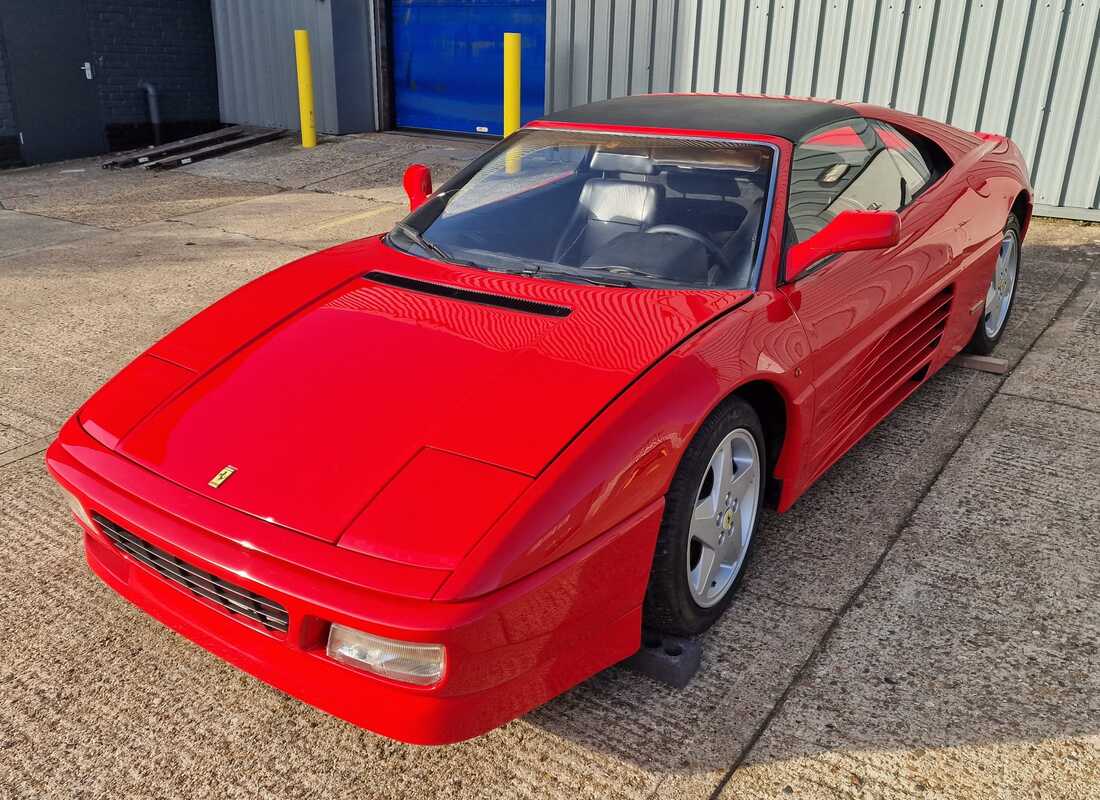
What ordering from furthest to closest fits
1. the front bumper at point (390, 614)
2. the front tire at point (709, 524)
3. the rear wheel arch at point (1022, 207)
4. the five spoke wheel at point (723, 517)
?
1. the rear wheel arch at point (1022, 207)
2. the five spoke wheel at point (723, 517)
3. the front tire at point (709, 524)
4. the front bumper at point (390, 614)

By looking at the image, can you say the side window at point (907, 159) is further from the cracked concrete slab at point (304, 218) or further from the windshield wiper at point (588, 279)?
the cracked concrete slab at point (304, 218)

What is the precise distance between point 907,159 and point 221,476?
2.96m

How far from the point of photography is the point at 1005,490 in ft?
11.1

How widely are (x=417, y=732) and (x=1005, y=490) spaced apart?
7.88 ft

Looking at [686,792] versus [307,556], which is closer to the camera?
[307,556]

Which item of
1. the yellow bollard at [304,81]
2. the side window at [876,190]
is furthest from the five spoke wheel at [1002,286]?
the yellow bollard at [304,81]

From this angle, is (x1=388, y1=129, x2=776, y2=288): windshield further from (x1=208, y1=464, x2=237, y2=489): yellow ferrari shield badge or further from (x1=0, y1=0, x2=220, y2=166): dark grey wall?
(x1=0, y1=0, x2=220, y2=166): dark grey wall

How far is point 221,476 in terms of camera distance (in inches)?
86.5

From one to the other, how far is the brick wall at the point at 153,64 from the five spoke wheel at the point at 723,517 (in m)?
10.7

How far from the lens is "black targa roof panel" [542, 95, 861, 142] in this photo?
3.19 metres

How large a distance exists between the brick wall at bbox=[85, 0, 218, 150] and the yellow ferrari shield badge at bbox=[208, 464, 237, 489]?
34.2 feet

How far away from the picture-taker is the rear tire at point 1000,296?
→ 175 inches

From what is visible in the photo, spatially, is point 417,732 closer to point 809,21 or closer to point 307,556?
point 307,556

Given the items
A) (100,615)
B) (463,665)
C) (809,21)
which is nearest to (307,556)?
(463,665)
